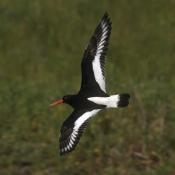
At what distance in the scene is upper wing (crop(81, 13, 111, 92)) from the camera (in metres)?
7.02

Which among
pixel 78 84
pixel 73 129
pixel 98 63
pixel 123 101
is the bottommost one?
pixel 73 129

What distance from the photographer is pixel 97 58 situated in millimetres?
7281

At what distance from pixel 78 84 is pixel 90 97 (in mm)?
3789

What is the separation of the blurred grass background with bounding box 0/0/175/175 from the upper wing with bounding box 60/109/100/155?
2163 mm

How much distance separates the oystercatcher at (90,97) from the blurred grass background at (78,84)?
1.76m

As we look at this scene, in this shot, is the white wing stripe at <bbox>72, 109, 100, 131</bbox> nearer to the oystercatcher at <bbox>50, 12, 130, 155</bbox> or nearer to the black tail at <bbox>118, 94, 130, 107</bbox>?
the oystercatcher at <bbox>50, 12, 130, 155</bbox>

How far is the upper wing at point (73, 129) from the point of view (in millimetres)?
6418

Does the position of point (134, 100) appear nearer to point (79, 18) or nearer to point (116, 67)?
point (116, 67)

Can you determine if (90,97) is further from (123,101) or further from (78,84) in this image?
(78,84)

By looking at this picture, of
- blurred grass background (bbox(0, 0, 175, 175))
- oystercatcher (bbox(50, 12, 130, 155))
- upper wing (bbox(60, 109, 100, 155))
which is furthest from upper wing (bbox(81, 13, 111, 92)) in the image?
blurred grass background (bbox(0, 0, 175, 175))

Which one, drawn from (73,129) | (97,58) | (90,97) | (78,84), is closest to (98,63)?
(97,58)

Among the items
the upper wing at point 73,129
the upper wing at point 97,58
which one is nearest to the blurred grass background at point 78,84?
the upper wing at point 97,58

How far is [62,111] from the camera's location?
954cm

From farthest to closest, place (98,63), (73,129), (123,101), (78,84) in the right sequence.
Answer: (78,84), (98,63), (73,129), (123,101)
